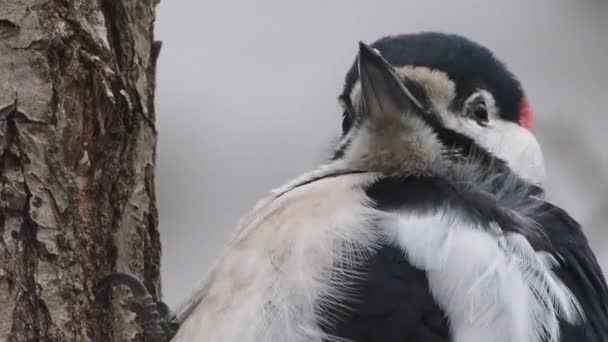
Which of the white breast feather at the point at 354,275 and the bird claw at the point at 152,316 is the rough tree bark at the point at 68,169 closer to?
the bird claw at the point at 152,316

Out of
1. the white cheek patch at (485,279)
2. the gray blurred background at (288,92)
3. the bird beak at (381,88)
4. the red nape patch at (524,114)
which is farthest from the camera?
the gray blurred background at (288,92)

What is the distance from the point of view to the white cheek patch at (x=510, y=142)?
7.13 feet

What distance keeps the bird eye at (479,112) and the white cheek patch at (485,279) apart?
1.30ft

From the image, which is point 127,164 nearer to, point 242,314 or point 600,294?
point 242,314

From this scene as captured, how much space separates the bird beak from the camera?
201cm

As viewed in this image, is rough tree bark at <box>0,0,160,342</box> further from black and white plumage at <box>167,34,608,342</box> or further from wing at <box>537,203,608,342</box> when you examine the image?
wing at <box>537,203,608,342</box>

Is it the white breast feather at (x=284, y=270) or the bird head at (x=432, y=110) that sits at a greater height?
the bird head at (x=432, y=110)

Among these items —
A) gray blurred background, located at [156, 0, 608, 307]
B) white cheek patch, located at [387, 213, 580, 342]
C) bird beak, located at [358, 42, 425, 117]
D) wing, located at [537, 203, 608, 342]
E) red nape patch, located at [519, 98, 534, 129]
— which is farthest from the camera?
gray blurred background, located at [156, 0, 608, 307]

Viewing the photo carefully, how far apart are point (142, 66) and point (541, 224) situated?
0.79m

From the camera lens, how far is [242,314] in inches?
70.0

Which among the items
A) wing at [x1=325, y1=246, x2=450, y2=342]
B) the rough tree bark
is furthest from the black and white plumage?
the rough tree bark

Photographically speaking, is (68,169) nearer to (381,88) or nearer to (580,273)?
(381,88)

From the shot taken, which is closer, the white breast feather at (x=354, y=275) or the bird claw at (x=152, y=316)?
the white breast feather at (x=354, y=275)

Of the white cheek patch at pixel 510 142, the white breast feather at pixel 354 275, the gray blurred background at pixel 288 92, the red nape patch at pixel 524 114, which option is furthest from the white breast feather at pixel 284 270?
the gray blurred background at pixel 288 92
